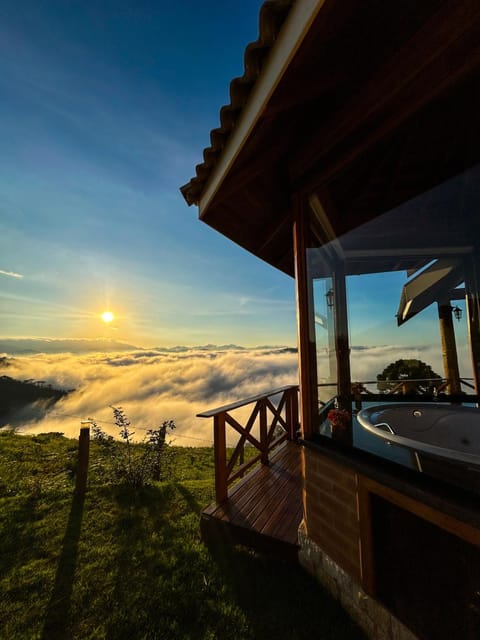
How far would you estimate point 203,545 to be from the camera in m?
2.29

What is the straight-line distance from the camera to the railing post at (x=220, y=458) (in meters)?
2.54

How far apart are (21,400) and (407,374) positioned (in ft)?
72.8

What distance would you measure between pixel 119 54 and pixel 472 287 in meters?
5.51

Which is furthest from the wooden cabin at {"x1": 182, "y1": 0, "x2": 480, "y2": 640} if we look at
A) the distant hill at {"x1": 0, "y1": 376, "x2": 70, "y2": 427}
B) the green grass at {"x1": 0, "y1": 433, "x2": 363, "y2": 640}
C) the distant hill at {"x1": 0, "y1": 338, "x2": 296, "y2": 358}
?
the distant hill at {"x1": 0, "y1": 376, "x2": 70, "y2": 427}

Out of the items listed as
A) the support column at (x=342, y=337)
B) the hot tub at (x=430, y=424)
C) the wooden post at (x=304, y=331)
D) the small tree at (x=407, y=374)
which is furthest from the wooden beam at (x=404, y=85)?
the small tree at (x=407, y=374)

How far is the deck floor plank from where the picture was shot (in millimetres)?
2102

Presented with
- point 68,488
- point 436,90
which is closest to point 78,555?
point 68,488

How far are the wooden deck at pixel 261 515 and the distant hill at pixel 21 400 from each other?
55.2ft

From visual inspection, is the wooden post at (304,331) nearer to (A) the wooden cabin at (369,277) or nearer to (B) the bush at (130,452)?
(A) the wooden cabin at (369,277)

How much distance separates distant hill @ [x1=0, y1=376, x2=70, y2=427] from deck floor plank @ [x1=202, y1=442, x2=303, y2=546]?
16.8 metres

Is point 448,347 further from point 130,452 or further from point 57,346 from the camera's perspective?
point 57,346

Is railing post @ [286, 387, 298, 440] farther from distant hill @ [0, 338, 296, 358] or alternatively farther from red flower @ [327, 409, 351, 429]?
distant hill @ [0, 338, 296, 358]

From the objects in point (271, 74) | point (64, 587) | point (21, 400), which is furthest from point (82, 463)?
point (21, 400)

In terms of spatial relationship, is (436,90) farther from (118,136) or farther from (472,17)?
(118,136)
